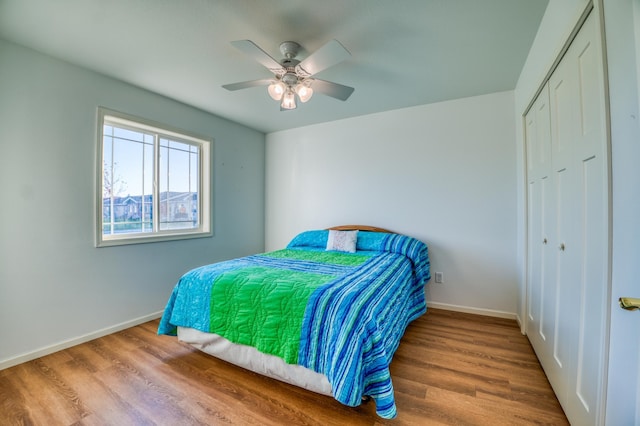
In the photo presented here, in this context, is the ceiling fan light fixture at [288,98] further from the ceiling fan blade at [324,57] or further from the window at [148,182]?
the window at [148,182]

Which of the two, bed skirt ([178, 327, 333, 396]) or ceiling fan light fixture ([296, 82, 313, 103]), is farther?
ceiling fan light fixture ([296, 82, 313, 103])

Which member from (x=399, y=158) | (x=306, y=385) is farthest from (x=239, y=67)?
(x=306, y=385)

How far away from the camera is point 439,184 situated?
307cm

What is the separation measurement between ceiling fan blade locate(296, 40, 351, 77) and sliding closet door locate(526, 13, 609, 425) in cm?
116

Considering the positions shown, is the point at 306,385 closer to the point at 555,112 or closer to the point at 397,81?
the point at 555,112

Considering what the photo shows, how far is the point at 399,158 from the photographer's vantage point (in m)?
3.28

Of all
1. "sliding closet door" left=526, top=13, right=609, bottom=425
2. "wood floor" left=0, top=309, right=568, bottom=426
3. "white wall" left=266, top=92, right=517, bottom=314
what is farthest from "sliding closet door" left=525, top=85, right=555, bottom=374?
"white wall" left=266, top=92, right=517, bottom=314

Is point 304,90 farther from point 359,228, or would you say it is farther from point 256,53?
point 359,228

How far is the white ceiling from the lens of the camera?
5.36 feet

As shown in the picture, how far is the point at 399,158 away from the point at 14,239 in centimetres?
366

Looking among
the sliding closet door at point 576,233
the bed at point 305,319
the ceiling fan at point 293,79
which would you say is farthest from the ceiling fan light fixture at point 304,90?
the sliding closet door at point 576,233

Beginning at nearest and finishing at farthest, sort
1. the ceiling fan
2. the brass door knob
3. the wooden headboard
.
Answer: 1. the brass door knob
2. the ceiling fan
3. the wooden headboard

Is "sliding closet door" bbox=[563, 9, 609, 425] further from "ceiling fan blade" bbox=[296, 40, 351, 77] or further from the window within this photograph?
the window

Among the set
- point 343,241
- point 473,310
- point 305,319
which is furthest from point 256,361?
point 473,310
